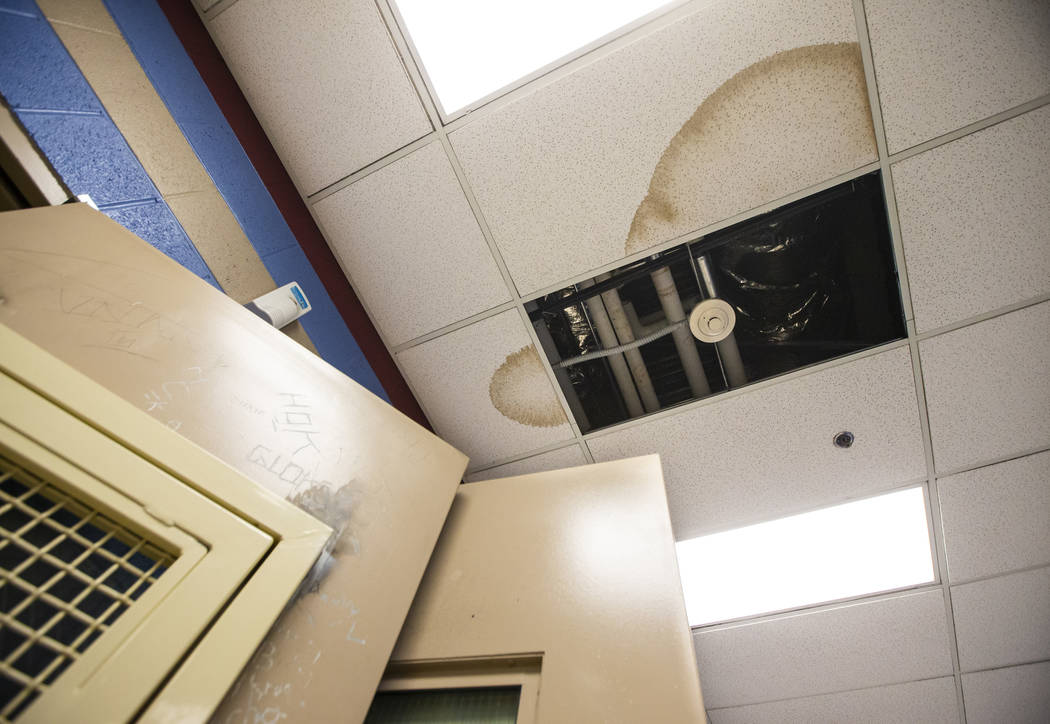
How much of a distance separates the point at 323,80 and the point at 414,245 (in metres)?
0.57

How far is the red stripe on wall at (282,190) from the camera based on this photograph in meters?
1.43

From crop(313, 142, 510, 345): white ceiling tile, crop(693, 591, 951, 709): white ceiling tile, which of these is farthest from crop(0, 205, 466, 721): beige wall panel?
crop(693, 591, 951, 709): white ceiling tile

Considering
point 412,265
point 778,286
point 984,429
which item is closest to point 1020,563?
point 984,429

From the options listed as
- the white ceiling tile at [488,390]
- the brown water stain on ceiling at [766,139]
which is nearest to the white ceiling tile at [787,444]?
the white ceiling tile at [488,390]

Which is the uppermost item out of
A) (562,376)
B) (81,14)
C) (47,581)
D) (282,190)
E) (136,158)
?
(282,190)

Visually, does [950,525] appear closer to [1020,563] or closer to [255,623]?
[1020,563]

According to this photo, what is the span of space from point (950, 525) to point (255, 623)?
226cm

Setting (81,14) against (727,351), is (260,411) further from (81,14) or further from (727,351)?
(727,351)

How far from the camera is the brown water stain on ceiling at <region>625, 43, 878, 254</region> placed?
1227 mm

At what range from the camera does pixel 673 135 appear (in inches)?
51.9

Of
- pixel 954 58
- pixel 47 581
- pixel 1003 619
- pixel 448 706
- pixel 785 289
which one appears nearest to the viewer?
pixel 47 581

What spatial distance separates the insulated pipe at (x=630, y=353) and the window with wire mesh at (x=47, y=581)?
129cm

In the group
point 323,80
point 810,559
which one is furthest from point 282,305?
point 810,559

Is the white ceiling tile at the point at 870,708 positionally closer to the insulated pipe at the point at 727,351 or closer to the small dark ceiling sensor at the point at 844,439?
Answer: the small dark ceiling sensor at the point at 844,439
